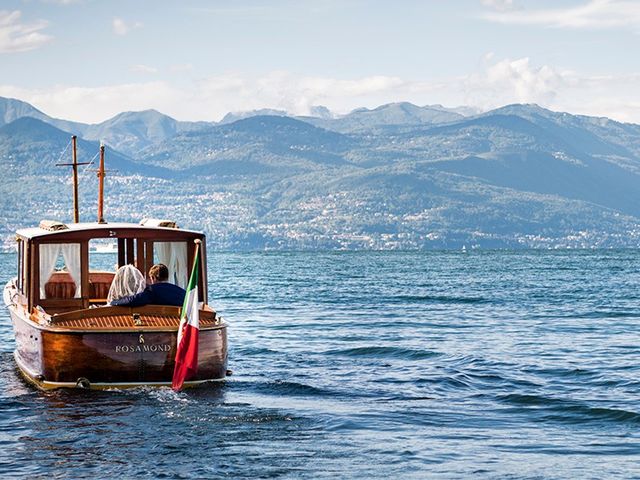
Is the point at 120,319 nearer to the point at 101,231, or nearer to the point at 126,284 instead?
the point at 126,284

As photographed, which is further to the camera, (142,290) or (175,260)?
(175,260)

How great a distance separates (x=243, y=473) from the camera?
1584 cm

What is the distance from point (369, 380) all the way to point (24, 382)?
7.12 metres

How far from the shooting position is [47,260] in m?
24.1

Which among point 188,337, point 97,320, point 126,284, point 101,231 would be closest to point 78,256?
point 101,231

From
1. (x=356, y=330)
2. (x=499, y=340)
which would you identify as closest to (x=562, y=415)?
(x=499, y=340)

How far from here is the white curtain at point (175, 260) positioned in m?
24.7

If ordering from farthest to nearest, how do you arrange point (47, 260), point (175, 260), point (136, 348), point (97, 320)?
1. point (175, 260)
2. point (47, 260)
3. point (97, 320)
4. point (136, 348)

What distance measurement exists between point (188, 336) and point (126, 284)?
86.2 inches

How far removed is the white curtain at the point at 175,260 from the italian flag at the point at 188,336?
10.4ft

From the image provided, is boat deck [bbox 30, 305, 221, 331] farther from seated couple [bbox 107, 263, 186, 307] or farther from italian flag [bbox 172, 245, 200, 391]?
italian flag [bbox 172, 245, 200, 391]

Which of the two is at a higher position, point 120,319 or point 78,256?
point 78,256

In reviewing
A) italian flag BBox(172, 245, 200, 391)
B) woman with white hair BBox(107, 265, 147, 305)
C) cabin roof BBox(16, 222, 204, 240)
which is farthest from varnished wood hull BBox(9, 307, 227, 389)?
cabin roof BBox(16, 222, 204, 240)

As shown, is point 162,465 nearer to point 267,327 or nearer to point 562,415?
point 562,415
